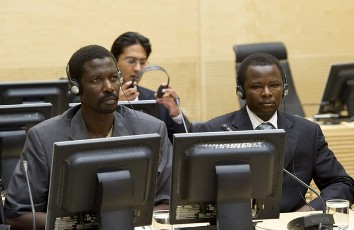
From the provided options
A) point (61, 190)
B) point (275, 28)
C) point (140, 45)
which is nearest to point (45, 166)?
point (61, 190)

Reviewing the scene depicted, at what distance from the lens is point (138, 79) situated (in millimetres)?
5992

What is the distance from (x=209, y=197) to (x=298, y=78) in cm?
587

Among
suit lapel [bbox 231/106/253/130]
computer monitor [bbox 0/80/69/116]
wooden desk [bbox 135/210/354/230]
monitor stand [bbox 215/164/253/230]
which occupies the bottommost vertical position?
wooden desk [bbox 135/210/354/230]

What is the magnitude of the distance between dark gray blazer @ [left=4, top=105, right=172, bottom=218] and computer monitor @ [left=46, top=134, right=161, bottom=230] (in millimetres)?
568

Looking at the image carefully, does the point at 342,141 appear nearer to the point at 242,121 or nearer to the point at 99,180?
the point at 242,121

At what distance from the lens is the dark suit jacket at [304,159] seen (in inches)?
168

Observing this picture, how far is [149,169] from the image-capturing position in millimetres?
3174

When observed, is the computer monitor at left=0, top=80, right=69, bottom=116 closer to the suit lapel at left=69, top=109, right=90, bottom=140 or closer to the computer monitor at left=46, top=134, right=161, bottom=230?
the suit lapel at left=69, top=109, right=90, bottom=140

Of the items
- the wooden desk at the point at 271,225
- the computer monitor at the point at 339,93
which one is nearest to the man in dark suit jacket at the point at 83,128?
the wooden desk at the point at 271,225

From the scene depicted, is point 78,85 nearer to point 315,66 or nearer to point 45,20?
point 45,20

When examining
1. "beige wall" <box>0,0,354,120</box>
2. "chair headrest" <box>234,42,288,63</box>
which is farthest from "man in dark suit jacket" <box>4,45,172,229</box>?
"beige wall" <box>0,0,354,120</box>

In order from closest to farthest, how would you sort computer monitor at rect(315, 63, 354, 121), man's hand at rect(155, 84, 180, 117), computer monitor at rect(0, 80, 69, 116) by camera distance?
computer monitor at rect(0, 80, 69, 116) → man's hand at rect(155, 84, 180, 117) → computer monitor at rect(315, 63, 354, 121)

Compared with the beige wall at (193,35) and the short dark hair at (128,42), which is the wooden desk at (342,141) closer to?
the short dark hair at (128,42)

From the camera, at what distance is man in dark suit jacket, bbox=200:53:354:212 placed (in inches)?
170
